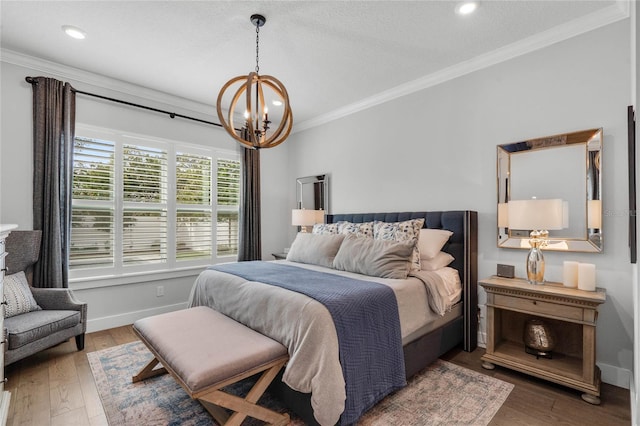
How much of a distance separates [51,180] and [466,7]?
3.96 metres

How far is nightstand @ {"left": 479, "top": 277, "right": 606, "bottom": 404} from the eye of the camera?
6.70ft

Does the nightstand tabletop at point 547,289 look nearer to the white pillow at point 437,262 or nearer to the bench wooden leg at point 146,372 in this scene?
the white pillow at point 437,262

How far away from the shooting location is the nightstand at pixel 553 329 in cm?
204

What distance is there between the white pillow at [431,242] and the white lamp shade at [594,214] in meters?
1.02

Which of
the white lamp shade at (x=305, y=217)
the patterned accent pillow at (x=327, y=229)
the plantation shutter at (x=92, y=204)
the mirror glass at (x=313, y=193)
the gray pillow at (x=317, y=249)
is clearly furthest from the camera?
the mirror glass at (x=313, y=193)

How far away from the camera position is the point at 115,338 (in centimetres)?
315

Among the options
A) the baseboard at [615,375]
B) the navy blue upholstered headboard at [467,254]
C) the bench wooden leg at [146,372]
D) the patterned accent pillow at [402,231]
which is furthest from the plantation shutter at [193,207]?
the baseboard at [615,375]

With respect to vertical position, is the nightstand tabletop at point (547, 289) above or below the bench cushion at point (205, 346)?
above

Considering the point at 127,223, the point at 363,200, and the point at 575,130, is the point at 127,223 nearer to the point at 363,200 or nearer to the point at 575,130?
the point at 363,200

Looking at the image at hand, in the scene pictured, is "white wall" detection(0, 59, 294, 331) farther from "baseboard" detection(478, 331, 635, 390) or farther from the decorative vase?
"baseboard" detection(478, 331, 635, 390)

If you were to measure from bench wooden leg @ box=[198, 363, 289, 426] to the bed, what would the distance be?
10 centimetres

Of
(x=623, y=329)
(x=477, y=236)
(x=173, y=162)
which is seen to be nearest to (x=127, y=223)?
(x=173, y=162)

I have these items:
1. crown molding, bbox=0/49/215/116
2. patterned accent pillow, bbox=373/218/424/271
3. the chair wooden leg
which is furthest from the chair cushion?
patterned accent pillow, bbox=373/218/424/271

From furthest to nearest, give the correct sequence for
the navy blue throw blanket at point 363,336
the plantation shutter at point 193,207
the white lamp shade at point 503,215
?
the plantation shutter at point 193,207 < the white lamp shade at point 503,215 < the navy blue throw blanket at point 363,336
